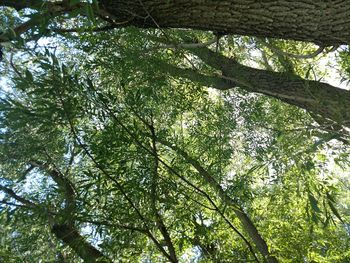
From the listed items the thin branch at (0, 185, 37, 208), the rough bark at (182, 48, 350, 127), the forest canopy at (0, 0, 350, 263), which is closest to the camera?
the forest canopy at (0, 0, 350, 263)

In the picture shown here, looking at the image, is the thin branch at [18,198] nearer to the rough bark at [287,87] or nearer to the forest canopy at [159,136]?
the forest canopy at [159,136]

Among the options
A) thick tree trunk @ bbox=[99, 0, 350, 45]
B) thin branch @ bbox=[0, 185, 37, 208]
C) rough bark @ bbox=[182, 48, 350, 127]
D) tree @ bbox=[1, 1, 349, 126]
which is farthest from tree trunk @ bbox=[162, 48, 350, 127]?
thin branch @ bbox=[0, 185, 37, 208]

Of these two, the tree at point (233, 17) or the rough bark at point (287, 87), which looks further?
the rough bark at point (287, 87)

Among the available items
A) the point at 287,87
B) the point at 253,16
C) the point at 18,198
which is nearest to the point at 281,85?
the point at 287,87

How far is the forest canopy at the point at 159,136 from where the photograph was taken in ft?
7.63

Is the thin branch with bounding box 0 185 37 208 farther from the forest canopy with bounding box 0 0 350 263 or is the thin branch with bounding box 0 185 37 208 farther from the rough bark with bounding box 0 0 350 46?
the rough bark with bounding box 0 0 350 46

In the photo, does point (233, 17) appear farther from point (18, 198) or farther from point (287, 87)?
point (18, 198)

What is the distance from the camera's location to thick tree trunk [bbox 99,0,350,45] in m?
2.35

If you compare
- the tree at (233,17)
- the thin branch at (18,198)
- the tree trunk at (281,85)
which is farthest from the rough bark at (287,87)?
the thin branch at (18,198)

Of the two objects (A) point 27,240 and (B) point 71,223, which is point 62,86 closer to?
(B) point 71,223

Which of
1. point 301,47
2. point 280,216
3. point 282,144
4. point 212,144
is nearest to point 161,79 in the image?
point 212,144

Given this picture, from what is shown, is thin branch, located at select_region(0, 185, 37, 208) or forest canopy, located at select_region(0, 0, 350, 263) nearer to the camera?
forest canopy, located at select_region(0, 0, 350, 263)

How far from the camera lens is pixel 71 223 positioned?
Result: 8.12 ft

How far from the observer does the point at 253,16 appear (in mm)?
2432
